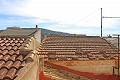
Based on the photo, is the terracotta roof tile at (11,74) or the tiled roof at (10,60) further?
the tiled roof at (10,60)

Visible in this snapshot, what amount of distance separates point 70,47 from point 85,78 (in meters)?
3.06

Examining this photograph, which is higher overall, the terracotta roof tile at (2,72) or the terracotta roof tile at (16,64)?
the terracotta roof tile at (16,64)

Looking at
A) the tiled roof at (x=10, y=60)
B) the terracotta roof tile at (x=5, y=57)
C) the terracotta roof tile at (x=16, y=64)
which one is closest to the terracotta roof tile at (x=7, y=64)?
the tiled roof at (x=10, y=60)

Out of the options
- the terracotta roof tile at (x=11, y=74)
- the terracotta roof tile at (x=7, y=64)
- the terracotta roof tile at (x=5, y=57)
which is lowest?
the terracotta roof tile at (x=11, y=74)

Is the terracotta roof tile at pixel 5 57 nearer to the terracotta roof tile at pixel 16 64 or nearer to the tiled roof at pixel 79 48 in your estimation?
the terracotta roof tile at pixel 16 64

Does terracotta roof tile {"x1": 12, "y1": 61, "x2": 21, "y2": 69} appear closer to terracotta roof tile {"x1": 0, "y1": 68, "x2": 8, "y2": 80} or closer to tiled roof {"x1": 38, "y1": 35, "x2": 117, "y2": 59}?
terracotta roof tile {"x1": 0, "y1": 68, "x2": 8, "y2": 80}

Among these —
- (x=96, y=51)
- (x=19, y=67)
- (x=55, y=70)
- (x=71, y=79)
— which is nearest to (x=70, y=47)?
(x=96, y=51)

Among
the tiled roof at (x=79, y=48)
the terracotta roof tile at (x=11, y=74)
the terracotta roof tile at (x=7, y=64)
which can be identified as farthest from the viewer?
the tiled roof at (x=79, y=48)

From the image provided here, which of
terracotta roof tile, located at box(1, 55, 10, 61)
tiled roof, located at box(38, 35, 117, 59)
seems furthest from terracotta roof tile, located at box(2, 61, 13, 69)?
tiled roof, located at box(38, 35, 117, 59)

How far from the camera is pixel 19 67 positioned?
5301mm

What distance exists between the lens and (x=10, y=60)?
19.3ft

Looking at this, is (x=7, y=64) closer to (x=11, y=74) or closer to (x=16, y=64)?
(x=16, y=64)

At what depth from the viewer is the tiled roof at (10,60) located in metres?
4.80

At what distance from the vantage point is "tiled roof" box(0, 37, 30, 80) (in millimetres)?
4802
